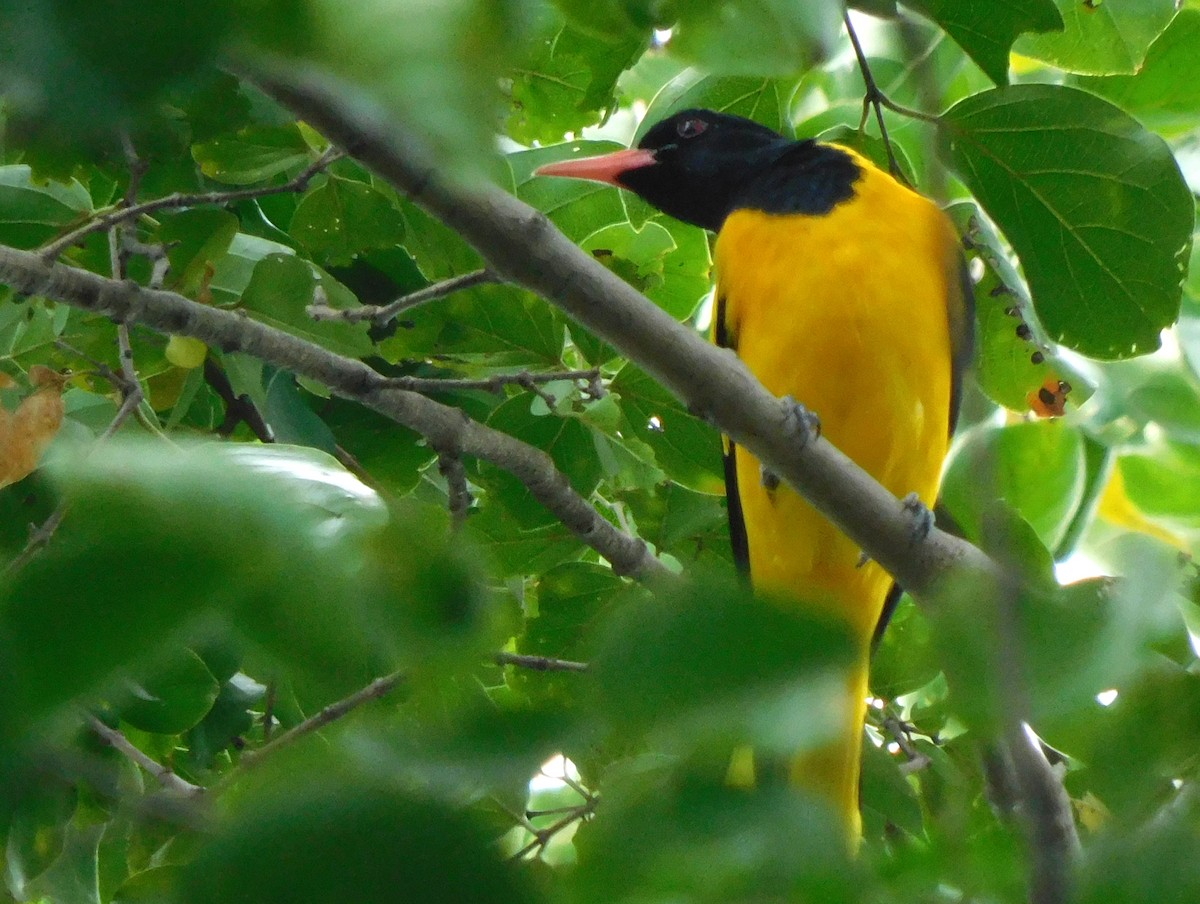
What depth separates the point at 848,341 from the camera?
2.32m

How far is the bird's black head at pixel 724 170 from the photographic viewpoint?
2.51 meters

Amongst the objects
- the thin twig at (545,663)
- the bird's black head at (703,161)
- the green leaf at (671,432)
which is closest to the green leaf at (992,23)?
the thin twig at (545,663)

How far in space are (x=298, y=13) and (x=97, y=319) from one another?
66.7 inches

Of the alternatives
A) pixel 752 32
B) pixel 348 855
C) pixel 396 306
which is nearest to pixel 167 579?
pixel 348 855

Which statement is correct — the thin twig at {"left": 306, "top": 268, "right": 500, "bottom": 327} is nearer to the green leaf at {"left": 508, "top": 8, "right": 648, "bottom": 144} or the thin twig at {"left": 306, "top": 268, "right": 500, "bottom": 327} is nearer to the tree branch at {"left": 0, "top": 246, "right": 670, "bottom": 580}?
the tree branch at {"left": 0, "top": 246, "right": 670, "bottom": 580}

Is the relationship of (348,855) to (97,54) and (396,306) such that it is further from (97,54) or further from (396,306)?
(396,306)

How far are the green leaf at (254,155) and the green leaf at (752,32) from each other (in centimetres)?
153

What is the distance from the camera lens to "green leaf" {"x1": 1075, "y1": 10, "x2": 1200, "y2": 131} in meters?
1.85

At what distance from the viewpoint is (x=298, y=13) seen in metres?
0.21

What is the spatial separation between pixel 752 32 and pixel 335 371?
1320 millimetres

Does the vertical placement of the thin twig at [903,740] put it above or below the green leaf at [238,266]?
below

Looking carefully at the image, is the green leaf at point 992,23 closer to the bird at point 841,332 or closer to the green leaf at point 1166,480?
the green leaf at point 1166,480

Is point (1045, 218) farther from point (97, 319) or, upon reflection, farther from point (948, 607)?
point (948, 607)

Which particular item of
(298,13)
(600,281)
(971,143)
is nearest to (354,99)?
(298,13)
